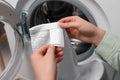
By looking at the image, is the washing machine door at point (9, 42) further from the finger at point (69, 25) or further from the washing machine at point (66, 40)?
the finger at point (69, 25)

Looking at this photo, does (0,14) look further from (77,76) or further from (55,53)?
(77,76)

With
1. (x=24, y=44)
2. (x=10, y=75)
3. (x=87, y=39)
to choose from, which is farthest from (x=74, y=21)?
(x=10, y=75)

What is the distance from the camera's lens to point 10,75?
90cm

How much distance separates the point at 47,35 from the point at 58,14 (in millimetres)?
324

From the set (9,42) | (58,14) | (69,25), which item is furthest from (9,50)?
(69,25)

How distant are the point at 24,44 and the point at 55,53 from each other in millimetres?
175

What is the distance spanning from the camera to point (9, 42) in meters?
1.03

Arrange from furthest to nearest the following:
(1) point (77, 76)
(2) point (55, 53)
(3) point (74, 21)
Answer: (1) point (77, 76) < (3) point (74, 21) < (2) point (55, 53)

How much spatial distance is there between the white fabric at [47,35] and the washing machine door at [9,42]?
0.16ft

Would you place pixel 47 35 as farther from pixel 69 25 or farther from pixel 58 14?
pixel 58 14

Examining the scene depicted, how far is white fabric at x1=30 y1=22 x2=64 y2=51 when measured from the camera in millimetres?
766

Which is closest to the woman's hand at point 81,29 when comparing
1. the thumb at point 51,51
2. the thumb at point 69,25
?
the thumb at point 69,25

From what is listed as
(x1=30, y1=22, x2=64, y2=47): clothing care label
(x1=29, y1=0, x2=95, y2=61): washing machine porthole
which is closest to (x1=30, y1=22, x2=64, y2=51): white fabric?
(x1=30, y1=22, x2=64, y2=47): clothing care label

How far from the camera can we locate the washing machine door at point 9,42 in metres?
0.75
